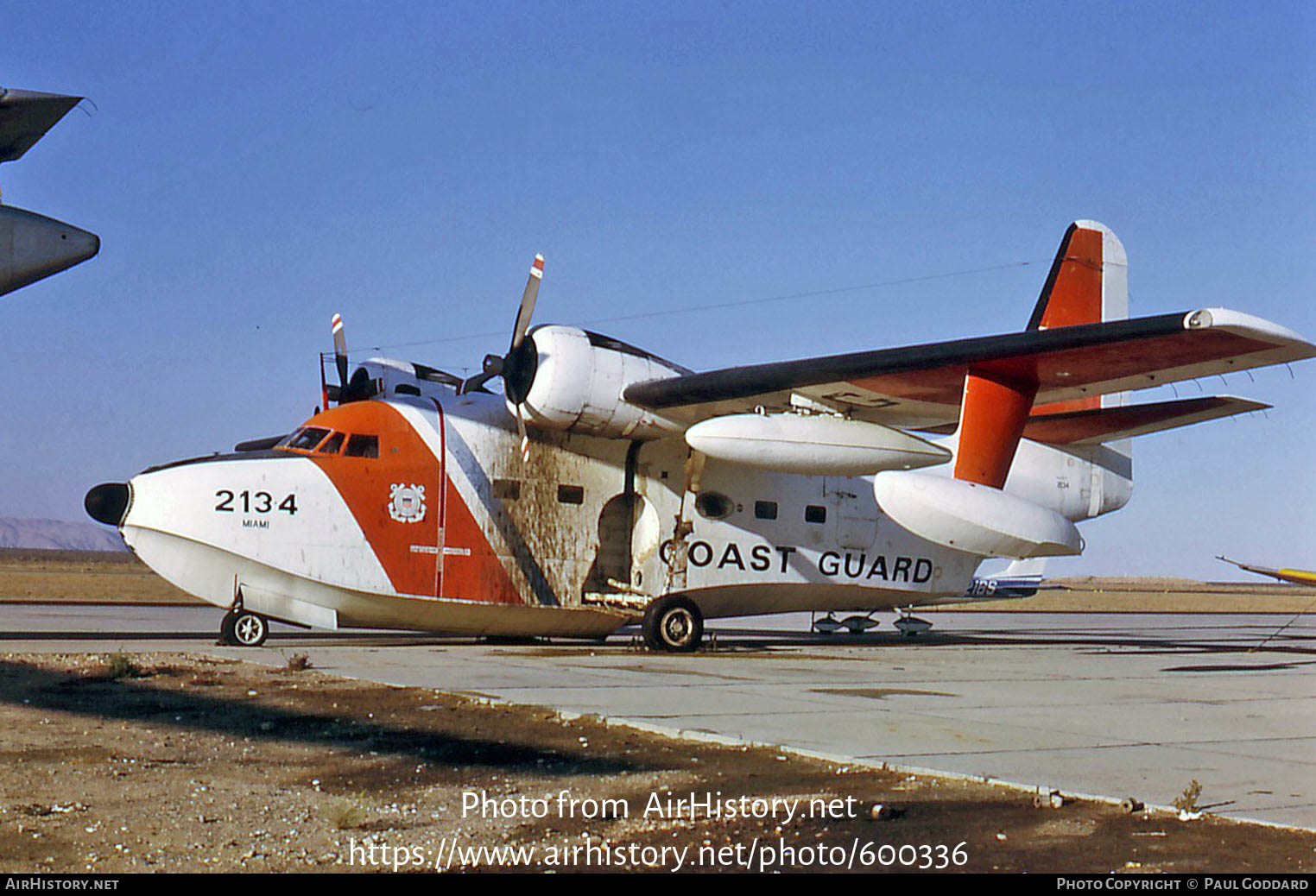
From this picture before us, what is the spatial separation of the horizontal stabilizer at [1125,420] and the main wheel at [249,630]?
10.3m

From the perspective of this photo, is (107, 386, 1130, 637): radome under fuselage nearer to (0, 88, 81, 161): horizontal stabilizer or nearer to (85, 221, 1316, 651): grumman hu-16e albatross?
(85, 221, 1316, 651): grumman hu-16e albatross

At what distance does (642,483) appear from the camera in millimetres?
16828

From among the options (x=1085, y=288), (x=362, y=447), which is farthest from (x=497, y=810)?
(x=1085, y=288)

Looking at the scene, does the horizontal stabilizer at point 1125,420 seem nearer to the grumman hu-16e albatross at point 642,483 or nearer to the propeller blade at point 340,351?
the grumman hu-16e albatross at point 642,483

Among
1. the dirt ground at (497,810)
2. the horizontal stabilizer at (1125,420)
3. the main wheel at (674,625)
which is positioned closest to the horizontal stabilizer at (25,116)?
the dirt ground at (497,810)

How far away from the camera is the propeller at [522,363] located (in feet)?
50.7

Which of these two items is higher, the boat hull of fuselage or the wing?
the wing

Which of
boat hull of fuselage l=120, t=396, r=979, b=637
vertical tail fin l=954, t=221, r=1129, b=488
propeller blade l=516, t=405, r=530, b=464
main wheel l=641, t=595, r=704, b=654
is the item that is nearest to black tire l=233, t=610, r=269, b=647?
boat hull of fuselage l=120, t=396, r=979, b=637

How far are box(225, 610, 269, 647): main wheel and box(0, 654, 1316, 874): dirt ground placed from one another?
6.63m

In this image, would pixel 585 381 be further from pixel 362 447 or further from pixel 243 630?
pixel 243 630

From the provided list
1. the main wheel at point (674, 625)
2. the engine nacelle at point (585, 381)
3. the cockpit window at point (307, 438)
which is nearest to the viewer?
the engine nacelle at point (585, 381)

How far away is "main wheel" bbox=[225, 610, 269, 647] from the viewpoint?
1459 centimetres

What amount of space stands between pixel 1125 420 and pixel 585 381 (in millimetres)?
8010

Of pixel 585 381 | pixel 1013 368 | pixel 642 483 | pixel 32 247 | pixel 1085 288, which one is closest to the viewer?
pixel 32 247
